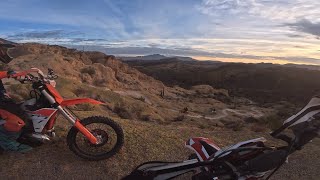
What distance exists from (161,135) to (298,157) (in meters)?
2.93

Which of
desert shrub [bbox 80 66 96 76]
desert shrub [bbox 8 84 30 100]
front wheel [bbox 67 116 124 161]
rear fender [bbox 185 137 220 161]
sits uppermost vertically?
rear fender [bbox 185 137 220 161]

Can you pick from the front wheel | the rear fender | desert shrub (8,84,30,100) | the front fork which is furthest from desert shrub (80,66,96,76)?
the rear fender

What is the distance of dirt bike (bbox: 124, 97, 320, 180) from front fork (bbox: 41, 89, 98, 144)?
2.06 m

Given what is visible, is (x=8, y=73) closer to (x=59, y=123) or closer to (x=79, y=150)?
(x=79, y=150)

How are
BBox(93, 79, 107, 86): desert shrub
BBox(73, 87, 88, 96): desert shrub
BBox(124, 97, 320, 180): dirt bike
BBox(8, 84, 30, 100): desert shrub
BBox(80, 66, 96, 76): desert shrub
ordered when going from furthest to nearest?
BBox(80, 66, 96, 76): desert shrub < BBox(93, 79, 107, 86): desert shrub < BBox(73, 87, 88, 96): desert shrub < BBox(8, 84, 30, 100): desert shrub < BBox(124, 97, 320, 180): dirt bike

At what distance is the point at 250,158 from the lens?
185 inches

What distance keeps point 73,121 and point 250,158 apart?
11.0ft

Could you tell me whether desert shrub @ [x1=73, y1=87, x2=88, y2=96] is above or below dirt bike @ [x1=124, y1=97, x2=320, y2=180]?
below

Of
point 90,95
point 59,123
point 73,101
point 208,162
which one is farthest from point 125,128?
point 90,95

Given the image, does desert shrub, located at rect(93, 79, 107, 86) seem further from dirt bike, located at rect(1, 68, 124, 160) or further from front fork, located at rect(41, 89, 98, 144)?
front fork, located at rect(41, 89, 98, 144)

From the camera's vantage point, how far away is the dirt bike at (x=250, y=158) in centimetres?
438

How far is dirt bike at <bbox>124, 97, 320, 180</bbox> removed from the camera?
4.38m

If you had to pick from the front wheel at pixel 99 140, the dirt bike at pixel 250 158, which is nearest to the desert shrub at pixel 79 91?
the front wheel at pixel 99 140

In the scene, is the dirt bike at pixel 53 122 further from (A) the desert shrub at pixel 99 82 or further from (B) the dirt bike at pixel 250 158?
(A) the desert shrub at pixel 99 82
